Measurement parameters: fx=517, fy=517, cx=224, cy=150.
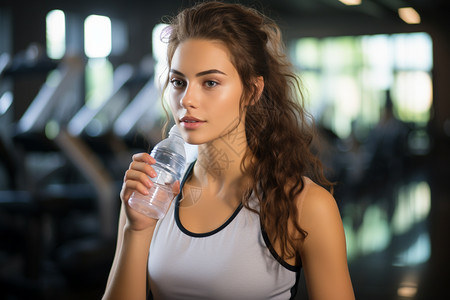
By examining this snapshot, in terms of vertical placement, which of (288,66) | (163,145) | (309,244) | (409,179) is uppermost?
(288,66)

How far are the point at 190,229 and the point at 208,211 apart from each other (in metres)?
0.06

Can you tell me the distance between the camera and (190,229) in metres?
1.23

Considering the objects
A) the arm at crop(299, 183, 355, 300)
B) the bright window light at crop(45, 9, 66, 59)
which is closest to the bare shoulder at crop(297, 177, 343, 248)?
the arm at crop(299, 183, 355, 300)

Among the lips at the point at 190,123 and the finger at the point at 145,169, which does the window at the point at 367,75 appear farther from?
the finger at the point at 145,169

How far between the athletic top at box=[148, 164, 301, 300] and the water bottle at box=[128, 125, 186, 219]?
0.12 metres

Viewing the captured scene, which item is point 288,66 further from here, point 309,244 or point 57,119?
point 57,119

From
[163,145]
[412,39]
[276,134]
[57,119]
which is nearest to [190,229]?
[163,145]

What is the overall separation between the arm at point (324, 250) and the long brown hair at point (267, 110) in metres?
0.03

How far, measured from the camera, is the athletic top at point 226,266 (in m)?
1.15

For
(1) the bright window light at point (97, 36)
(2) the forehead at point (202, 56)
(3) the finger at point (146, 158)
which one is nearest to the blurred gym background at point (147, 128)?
(1) the bright window light at point (97, 36)

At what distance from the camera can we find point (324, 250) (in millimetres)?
1123

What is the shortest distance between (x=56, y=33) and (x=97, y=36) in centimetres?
112

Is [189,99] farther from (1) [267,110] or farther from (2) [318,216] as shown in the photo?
(2) [318,216]

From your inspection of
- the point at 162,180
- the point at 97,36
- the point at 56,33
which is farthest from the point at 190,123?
the point at 97,36
